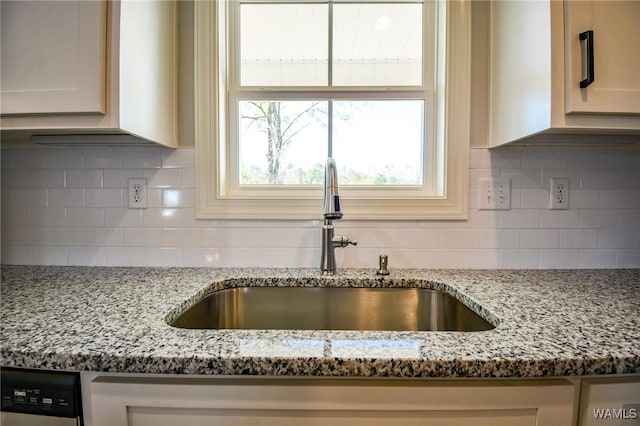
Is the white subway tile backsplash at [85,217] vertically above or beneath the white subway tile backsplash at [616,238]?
above

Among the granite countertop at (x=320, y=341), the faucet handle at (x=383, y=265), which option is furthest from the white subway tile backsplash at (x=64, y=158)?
the faucet handle at (x=383, y=265)

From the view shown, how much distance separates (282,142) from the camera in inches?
52.8

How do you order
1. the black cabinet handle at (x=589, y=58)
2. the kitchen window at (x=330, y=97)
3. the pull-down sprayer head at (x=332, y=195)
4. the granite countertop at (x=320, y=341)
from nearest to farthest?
1. the granite countertop at (x=320, y=341)
2. the black cabinet handle at (x=589, y=58)
3. the pull-down sprayer head at (x=332, y=195)
4. the kitchen window at (x=330, y=97)

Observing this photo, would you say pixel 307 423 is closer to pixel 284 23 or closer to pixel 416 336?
pixel 416 336

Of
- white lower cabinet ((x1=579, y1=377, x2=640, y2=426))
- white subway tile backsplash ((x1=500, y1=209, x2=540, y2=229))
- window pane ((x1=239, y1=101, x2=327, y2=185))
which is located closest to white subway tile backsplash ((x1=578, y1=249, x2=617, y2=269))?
white subway tile backsplash ((x1=500, y1=209, x2=540, y2=229))

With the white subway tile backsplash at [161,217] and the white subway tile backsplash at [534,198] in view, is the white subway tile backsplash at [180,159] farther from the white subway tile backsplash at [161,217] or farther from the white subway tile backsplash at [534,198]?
the white subway tile backsplash at [534,198]

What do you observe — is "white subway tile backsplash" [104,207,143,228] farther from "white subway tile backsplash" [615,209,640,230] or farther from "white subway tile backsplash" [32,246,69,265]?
"white subway tile backsplash" [615,209,640,230]

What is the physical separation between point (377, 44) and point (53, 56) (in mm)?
1120

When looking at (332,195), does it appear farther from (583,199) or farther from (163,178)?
(583,199)

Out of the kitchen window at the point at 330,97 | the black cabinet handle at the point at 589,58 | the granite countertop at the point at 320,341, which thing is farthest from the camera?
Result: the kitchen window at the point at 330,97

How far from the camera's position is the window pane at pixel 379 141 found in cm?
133

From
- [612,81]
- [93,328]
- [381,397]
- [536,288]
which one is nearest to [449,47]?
[612,81]

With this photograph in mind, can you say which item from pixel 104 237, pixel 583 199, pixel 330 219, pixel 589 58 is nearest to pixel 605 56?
pixel 589 58

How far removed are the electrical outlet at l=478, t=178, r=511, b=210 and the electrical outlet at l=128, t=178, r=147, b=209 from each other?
4.25 feet
